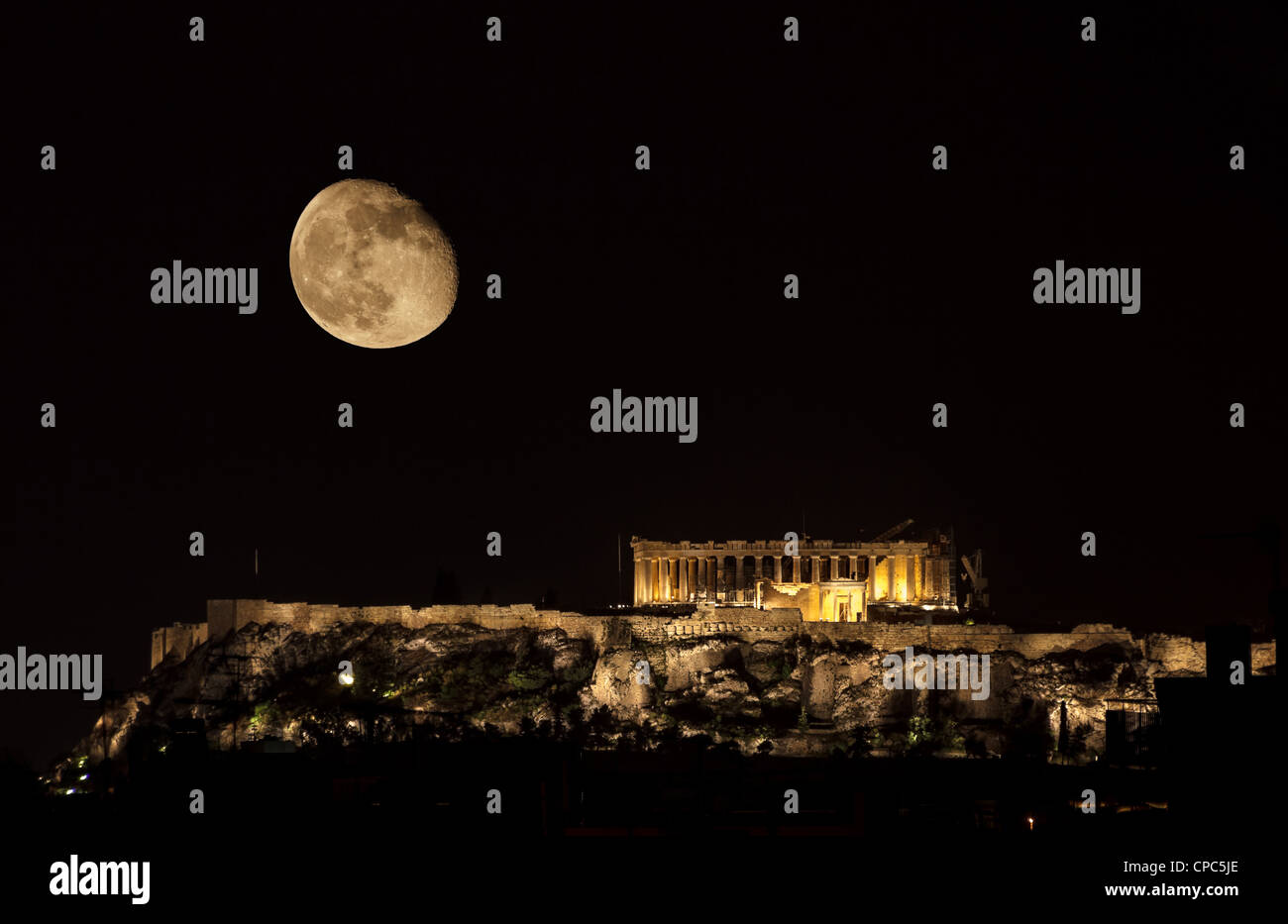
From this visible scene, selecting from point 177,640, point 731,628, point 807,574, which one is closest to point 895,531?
point 807,574

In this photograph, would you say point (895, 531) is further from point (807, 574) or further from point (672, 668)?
point (672, 668)

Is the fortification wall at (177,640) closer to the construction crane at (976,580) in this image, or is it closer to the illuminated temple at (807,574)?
the illuminated temple at (807,574)

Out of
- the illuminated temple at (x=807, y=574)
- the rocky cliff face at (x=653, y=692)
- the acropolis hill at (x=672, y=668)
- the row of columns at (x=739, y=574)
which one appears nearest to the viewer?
the rocky cliff face at (x=653, y=692)

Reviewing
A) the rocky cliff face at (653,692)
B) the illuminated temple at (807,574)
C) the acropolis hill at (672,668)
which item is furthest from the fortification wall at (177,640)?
the illuminated temple at (807,574)

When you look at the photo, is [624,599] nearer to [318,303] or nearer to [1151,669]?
[1151,669]

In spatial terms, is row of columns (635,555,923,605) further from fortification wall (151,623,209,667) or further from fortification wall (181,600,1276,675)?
fortification wall (151,623,209,667)
